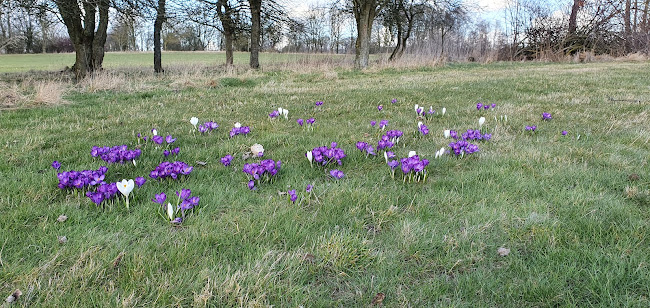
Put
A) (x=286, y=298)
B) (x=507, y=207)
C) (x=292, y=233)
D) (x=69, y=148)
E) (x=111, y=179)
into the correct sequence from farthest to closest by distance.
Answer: (x=69, y=148) < (x=111, y=179) < (x=507, y=207) < (x=292, y=233) < (x=286, y=298)

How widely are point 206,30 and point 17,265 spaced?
19654 mm

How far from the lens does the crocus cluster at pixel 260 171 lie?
2650mm

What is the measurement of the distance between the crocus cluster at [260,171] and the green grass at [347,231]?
4.7 inches

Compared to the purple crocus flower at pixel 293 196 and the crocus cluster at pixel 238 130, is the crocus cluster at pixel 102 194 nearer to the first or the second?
the purple crocus flower at pixel 293 196

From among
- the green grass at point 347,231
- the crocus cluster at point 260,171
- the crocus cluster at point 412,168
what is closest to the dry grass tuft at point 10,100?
the green grass at point 347,231

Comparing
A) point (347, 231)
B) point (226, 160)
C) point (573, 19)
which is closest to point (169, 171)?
point (226, 160)

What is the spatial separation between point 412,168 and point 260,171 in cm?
110

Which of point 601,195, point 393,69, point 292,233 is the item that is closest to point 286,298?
point 292,233

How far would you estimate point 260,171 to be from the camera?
8.78 ft

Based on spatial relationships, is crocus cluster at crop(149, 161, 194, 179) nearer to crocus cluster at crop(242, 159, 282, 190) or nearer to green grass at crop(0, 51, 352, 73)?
crocus cluster at crop(242, 159, 282, 190)

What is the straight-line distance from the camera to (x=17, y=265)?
1682mm

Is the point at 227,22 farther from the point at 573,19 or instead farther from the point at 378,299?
the point at 573,19

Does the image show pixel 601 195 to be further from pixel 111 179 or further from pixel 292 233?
pixel 111 179

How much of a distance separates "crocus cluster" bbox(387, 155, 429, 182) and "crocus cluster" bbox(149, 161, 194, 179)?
151 centimetres
